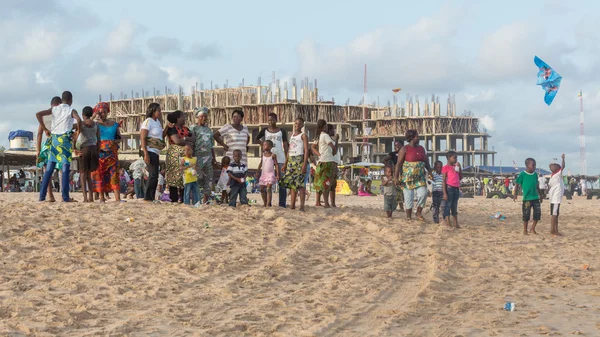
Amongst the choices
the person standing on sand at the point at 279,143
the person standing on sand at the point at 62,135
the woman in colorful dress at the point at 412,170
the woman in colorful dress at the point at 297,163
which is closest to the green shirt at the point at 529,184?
the woman in colorful dress at the point at 412,170

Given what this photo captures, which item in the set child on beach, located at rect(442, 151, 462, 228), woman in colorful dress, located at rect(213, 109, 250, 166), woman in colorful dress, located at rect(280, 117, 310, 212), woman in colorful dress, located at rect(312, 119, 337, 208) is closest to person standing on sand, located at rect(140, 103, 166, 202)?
woman in colorful dress, located at rect(213, 109, 250, 166)

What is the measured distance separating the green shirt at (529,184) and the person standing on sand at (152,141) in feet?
17.5

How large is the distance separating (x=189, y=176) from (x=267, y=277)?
13.5ft

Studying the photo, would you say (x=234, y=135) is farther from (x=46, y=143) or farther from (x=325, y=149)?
(x=46, y=143)

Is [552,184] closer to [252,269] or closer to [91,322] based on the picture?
[252,269]

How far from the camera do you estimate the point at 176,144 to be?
10.2 meters

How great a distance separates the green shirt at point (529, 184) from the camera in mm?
11094

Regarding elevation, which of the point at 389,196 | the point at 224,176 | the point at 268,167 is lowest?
the point at 389,196

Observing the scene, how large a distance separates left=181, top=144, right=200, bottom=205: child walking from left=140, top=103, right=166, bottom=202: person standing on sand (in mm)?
341

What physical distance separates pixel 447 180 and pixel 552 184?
1581 mm

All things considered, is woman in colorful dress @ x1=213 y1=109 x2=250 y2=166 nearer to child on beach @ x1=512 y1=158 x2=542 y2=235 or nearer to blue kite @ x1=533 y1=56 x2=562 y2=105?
child on beach @ x1=512 y1=158 x2=542 y2=235

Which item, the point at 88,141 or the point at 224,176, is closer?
the point at 88,141

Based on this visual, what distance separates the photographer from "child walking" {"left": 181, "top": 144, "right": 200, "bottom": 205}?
10070mm

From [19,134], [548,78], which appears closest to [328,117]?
[19,134]
